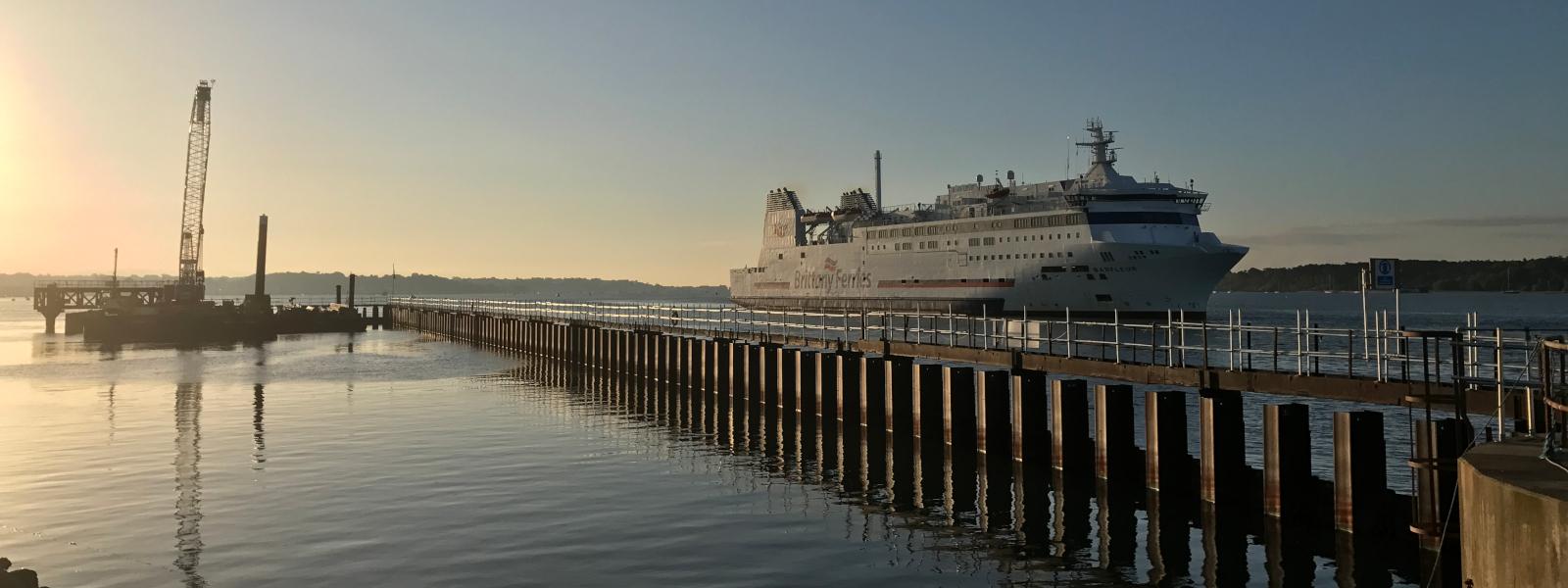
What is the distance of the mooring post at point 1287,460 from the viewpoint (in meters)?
15.2

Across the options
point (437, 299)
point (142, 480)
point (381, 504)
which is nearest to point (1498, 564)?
point (381, 504)

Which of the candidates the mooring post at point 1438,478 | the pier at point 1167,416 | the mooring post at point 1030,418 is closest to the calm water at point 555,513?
the pier at point 1167,416

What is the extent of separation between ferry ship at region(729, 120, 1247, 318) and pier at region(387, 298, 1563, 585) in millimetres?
42473

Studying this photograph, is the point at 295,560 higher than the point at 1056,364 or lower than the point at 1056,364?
lower

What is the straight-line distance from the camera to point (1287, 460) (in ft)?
50.7

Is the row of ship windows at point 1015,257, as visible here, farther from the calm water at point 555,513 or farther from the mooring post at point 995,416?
the mooring post at point 995,416

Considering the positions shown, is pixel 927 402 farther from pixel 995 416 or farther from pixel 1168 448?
pixel 1168 448

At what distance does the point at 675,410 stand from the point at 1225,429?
17457 mm

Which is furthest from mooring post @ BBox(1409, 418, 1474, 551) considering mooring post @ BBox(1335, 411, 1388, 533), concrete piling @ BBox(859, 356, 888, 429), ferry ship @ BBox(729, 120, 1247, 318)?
ferry ship @ BBox(729, 120, 1247, 318)

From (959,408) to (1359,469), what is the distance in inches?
366

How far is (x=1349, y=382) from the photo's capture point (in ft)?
51.5

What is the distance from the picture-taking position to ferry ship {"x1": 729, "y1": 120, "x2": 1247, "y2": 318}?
78.8 metres

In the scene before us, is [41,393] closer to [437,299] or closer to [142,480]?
[142,480]

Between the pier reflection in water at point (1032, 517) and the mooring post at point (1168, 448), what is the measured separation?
0.23m
